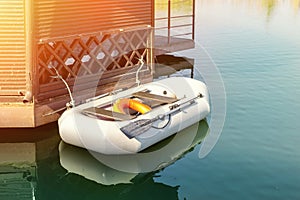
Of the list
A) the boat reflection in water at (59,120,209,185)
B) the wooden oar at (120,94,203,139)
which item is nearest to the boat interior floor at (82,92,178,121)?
the wooden oar at (120,94,203,139)

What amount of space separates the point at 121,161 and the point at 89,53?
11.7 feet

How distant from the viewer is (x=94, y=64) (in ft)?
→ 39.3

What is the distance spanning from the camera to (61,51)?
38.2ft

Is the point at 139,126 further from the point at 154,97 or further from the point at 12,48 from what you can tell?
the point at 12,48

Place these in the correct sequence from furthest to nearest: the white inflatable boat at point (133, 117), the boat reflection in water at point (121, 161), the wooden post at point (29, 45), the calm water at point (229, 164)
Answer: the wooden post at point (29, 45), the white inflatable boat at point (133, 117), the boat reflection in water at point (121, 161), the calm water at point (229, 164)

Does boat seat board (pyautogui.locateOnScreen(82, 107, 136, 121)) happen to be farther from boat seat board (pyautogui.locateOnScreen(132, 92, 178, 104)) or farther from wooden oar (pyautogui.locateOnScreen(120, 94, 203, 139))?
boat seat board (pyautogui.locateOnScreen(132, 92, 178, 104))

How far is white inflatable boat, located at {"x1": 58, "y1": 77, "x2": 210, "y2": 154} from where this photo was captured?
9.11 m

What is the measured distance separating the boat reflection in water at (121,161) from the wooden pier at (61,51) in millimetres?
1398

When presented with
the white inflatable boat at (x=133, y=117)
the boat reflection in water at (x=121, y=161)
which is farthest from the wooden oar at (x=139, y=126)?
the boat reflection in water at (x=121, y=161)

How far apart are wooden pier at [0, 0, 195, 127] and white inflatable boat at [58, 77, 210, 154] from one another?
1.07m

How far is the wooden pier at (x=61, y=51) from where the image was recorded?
9953 mm

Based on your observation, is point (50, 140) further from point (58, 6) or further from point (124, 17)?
point (124, 17)

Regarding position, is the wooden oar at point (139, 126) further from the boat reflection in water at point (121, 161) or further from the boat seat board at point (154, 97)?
the boat reflection in water at point (121, 161)

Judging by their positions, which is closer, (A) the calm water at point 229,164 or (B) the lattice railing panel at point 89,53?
(A) the calm water at point 229,164
